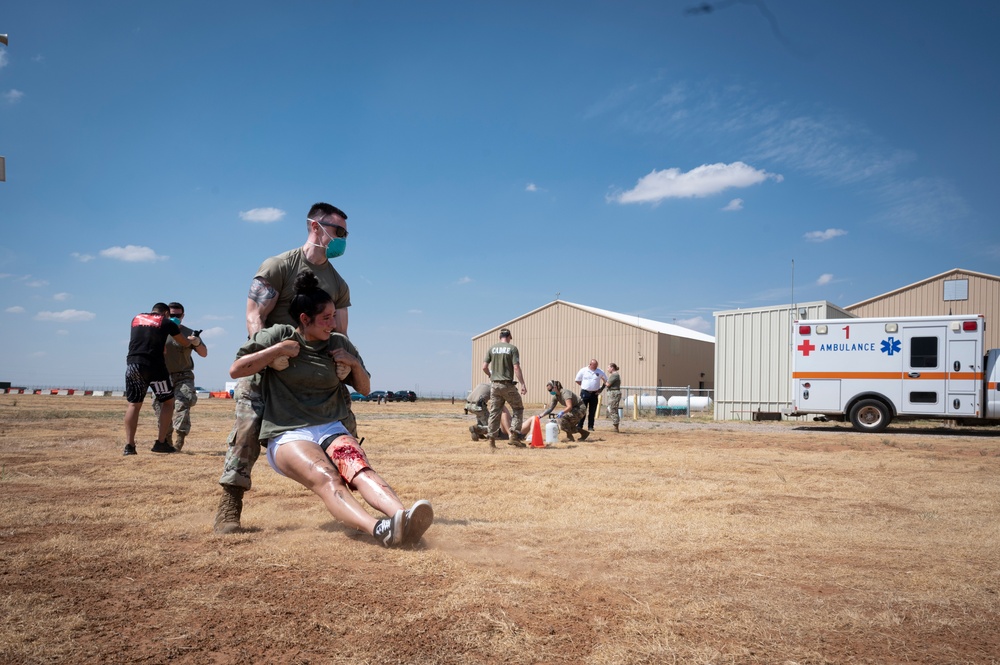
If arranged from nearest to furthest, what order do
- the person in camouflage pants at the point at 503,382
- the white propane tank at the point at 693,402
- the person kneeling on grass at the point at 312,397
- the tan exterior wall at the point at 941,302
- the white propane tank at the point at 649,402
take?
1. the person kneeling on grass at the point at 312,397
2. the person in camouflage pants at the point at 503,382
3. the white propane tank at the point at 693,402
4. the white propane tank at the point at 649,402
5. the tan exterior wall at the point at 941,302

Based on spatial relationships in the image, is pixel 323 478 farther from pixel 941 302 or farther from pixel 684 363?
pixel 684 363

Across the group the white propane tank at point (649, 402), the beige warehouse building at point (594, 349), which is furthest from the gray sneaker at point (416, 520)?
the beige warehouse building at point (594, 349)

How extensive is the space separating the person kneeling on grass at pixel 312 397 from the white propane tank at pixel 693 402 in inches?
847

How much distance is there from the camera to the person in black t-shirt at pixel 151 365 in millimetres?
7449

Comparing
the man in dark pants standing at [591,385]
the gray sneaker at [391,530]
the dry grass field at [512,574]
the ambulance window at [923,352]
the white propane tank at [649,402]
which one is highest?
the ambulance window at [923,352]

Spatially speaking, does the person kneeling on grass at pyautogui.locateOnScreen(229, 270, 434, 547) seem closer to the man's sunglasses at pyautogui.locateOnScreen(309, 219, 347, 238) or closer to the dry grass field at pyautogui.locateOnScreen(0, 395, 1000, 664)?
the dry grass field at pyautogui.locateOnScreen(0, 395, 1000, 664)

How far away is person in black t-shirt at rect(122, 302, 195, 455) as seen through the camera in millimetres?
7449

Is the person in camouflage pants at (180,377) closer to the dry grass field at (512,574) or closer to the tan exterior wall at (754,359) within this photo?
the dry grass field at (512,574)

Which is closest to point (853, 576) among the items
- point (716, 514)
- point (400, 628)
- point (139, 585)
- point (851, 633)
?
point (851, 633)

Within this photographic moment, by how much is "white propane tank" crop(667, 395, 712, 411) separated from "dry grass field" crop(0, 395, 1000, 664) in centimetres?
1842

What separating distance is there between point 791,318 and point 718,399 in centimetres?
339

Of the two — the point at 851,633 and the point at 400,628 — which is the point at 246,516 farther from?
the point at 851,633

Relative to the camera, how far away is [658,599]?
8.63 feet

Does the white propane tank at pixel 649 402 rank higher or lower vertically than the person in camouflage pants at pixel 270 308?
lower
